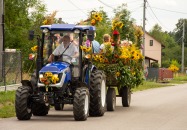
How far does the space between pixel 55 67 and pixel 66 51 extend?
104 centimetres

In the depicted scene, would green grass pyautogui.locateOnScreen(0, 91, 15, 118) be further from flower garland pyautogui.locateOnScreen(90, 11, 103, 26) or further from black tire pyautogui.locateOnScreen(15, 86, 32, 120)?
flower garland pyautogui.locateOnScreen(90, 11, 103, 26)

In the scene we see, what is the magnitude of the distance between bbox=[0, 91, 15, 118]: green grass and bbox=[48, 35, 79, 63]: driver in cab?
189cm

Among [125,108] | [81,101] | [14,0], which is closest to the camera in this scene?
[81,101]

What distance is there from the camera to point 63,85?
51.2 ft

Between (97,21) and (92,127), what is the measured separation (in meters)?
4.81

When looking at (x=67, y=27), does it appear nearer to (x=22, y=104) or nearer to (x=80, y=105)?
(x=80, y=105)

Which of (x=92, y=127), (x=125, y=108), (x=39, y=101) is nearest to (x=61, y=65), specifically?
(x=39, y=101)

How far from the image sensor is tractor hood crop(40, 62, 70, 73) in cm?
1545

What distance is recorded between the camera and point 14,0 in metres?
55.8

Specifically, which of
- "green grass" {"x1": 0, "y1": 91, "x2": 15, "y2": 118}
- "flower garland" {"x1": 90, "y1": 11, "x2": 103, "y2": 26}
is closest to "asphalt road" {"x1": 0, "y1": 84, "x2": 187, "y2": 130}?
"green grass" {"x1": 0, "y1": 91, "x2": 15, "y2": 118}

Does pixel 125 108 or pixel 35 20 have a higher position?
pixel 35 20

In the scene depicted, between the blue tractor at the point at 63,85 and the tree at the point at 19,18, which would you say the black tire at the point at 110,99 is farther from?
the tree at the point at 19,18

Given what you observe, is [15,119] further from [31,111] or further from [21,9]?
[21,9]

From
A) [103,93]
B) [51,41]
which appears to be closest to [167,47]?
[103,93]
